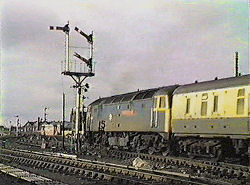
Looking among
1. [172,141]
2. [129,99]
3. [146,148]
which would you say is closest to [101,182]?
[172,141]

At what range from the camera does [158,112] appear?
24.5 metres

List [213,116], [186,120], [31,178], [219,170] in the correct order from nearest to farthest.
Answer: [31,178] → [219,170] → [213,116] → [186,120]

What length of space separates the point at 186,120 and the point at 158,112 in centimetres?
322

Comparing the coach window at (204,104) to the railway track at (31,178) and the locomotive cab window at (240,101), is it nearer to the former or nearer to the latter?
the locomotive cab window at (240,101)

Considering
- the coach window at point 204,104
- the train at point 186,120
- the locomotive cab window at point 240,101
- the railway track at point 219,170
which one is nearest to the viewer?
the railway track at point 219,170

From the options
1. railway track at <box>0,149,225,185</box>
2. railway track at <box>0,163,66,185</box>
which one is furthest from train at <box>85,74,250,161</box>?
railway track at <box>0,163,66,185</box>

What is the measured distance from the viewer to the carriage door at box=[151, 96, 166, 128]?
24078 mm

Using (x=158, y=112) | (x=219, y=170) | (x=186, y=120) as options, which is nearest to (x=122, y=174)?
(x=219, y=170)

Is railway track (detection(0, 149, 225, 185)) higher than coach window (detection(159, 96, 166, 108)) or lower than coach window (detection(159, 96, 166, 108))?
Answer: lower

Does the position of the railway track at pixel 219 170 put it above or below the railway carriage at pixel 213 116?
below

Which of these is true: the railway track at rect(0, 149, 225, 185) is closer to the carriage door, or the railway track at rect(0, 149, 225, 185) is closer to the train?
the train

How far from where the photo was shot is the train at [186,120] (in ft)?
59.2

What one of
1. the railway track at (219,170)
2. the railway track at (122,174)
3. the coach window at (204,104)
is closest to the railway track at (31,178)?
the railway track at (122,174)

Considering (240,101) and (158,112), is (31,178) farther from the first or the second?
(158,112)
